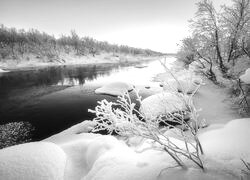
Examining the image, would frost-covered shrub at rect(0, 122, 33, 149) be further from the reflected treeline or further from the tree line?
the tree line

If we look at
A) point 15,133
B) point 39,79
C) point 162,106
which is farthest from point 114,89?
point 39,79

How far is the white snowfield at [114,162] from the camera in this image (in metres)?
3.03

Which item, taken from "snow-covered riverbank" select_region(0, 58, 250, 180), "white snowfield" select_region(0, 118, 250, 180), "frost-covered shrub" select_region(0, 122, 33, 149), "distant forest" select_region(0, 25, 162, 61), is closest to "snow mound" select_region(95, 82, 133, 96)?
"frost-covered shrub" select_region(0, 122, 33, 149)

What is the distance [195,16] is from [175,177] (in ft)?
52.5

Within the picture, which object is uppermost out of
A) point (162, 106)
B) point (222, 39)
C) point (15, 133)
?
point (222, 39)

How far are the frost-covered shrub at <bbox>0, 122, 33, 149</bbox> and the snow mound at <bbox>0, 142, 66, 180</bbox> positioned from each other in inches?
130

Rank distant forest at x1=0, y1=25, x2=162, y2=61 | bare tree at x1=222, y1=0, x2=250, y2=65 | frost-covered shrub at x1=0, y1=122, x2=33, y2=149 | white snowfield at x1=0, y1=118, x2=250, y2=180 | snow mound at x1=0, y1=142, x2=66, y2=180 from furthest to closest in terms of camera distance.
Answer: distant forest at x1=0, y1=25, x2=162, y2=61, bare tree at x1=222, y1=0, x2=250, y2=65, frost-covered shrub at x1=0, y1=122, x2=33, y2=149, snow mound at x1=0, y1=142, x2=66, y2=180, white snowfield at x1=0, y1=118, x2=250, y2=180

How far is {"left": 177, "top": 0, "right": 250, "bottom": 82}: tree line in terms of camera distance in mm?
12367

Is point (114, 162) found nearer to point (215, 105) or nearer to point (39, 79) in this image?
point (215, 105)

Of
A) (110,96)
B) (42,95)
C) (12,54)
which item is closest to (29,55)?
(12,54)

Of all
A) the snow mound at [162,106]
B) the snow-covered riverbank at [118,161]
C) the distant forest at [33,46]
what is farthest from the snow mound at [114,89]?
the distant forest at [33,46]

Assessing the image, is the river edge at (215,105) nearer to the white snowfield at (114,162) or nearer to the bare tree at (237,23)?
the white snowfield at (114,162)

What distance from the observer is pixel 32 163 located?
4457mm

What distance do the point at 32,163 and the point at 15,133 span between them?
5.50 m
